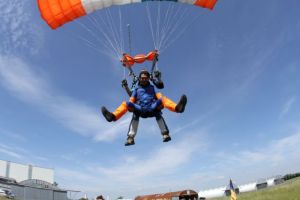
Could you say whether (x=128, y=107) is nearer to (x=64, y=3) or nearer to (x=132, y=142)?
(x=132, y=142)

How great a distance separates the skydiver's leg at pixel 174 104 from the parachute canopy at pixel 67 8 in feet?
15.9

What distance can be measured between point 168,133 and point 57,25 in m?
6.85

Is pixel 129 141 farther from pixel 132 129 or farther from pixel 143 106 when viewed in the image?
pixel 143 106

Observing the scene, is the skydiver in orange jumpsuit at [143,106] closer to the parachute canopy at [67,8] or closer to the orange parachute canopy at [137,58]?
the orange parachute canopy at [137,58]

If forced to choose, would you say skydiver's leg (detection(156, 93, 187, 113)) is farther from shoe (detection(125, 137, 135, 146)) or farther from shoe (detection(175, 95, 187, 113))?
shoe (detection(125, 137, 135, 146))

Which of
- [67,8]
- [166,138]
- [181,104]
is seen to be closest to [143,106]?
[166,138]

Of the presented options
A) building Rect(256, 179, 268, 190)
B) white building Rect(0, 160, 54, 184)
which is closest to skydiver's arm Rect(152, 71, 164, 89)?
building Rect(256, 179, 268, 190)

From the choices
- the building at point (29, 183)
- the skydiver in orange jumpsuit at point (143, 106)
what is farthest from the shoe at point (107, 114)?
the building at point (29, 183)

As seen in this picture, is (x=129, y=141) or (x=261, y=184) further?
(x=261, y=184)

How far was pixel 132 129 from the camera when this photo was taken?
11.4m

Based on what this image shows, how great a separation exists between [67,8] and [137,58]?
375 centimetres

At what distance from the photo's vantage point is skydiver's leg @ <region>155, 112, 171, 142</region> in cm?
1109

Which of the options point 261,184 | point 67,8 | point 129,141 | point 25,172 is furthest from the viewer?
point 25,172

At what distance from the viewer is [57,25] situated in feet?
46.8
